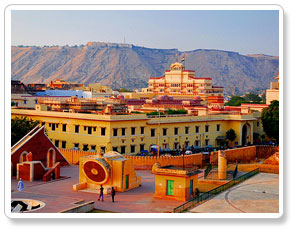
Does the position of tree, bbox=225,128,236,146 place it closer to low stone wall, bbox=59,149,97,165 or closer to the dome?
low stone wall, bbox=59,149,97,165

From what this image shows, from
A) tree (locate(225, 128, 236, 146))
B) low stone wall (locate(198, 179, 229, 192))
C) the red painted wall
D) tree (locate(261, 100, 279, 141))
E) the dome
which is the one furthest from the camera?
the dome

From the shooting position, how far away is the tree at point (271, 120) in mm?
59875

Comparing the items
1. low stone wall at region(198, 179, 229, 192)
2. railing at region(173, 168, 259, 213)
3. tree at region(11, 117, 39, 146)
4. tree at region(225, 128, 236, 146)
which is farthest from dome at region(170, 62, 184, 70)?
low stone wall at region(198, 179, 229, 192)

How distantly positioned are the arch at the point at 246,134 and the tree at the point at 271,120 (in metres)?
2.09

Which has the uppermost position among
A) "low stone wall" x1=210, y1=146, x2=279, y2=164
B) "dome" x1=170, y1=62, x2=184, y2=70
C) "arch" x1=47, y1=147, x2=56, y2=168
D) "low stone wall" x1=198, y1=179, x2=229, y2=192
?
"dome" x1=170, y1=62, x2=184, y2=70

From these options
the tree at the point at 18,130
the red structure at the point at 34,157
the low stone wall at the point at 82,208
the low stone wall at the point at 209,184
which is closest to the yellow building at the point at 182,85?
the tree at the point at 18,130

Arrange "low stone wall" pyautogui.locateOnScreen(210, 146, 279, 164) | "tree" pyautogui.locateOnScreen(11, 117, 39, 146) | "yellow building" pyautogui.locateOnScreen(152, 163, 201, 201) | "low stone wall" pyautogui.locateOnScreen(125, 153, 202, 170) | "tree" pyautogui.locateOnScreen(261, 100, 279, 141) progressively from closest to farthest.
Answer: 1. "yellow building" pyautogui.locateOnScreen(152, 163, 201, 201)
2. "low stone wall" pyautogui.locateOnScreen(125, 153, 202, 170)
3. "tree" pyautogui.locateOnScreen(11, 117, 39, 146)
4. "low stone wall" pyautogui.locateOnScreen(210, 146, 279, 164)
5. "tree" pyautogui.locateOnScreen(261, 100, 279, 141)

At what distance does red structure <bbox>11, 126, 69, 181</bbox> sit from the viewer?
3631cm

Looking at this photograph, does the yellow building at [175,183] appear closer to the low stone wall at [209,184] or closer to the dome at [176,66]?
the low stone wall at [209,184]

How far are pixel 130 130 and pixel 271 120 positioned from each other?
20.6 meters

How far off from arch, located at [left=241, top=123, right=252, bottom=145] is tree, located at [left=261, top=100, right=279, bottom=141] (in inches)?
82.1

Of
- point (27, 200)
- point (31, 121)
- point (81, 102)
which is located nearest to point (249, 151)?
point (81, 102)
